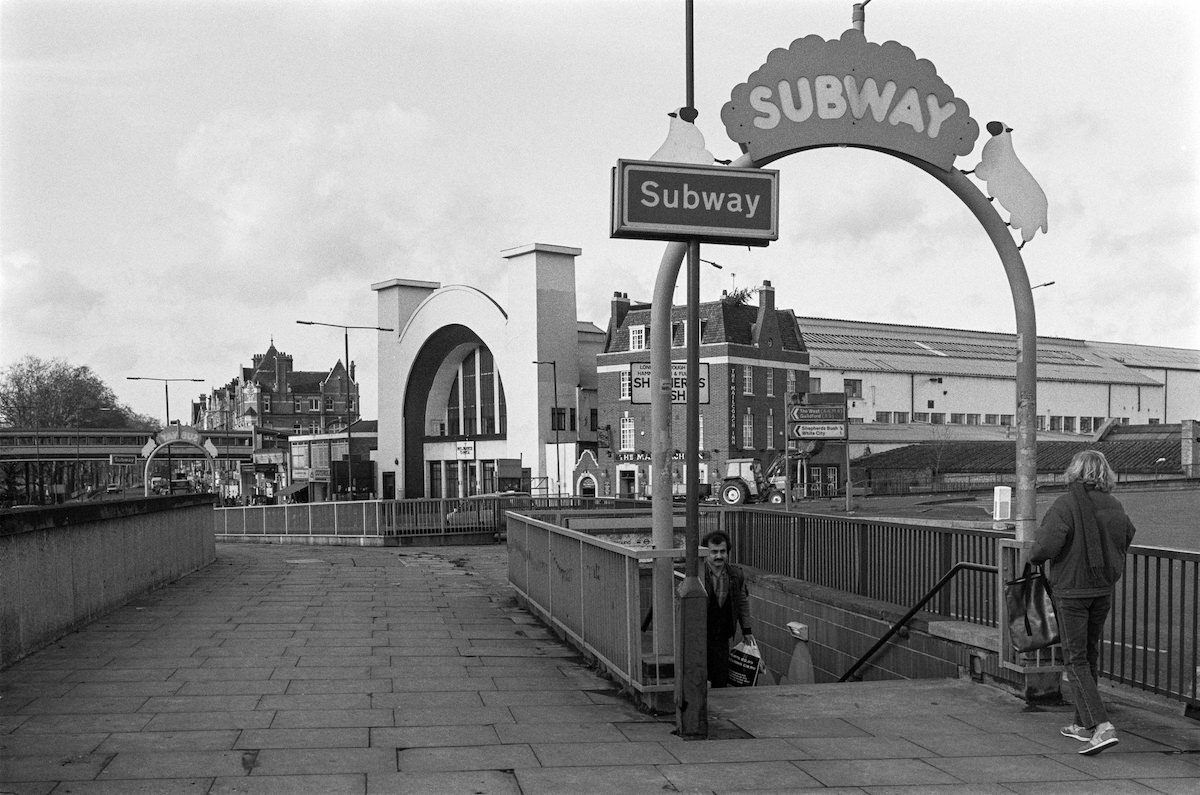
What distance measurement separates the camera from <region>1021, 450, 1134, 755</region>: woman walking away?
6.95 meters

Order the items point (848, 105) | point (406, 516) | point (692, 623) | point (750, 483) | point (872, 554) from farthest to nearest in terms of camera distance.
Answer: point (750, 483)
point (406, 516)
point (872, 554)
point (848, 105)
point (692, 623)

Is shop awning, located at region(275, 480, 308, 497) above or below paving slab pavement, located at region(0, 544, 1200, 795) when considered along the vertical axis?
below

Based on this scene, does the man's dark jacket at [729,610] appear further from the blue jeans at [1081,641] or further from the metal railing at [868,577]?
the blue jeans at [1081,641]

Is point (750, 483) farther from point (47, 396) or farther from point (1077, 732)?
point (47, 396)

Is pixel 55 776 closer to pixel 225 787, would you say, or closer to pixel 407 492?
pixel 225 787

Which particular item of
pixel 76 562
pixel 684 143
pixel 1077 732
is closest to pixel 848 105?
pixel 684 143

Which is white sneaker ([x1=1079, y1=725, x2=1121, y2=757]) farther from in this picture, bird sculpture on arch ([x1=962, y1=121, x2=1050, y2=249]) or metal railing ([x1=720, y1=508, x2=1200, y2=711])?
bird sculpture on arch ([x1=962, y1=121, x2=1050, y2=249])

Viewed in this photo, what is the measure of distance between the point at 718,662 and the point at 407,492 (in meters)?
82.7

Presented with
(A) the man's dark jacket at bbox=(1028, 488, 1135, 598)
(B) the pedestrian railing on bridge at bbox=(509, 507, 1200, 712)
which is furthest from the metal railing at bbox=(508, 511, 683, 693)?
(A) the man's dark jacket at bbox=(1028, 488, 1135, 598)

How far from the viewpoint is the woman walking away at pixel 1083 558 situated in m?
6.95

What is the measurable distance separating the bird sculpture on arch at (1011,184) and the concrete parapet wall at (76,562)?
337 inches

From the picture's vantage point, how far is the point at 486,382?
88500 mm

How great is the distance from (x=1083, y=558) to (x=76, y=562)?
9.56m

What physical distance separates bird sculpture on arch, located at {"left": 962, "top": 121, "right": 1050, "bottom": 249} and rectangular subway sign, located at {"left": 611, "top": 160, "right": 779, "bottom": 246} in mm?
3035
